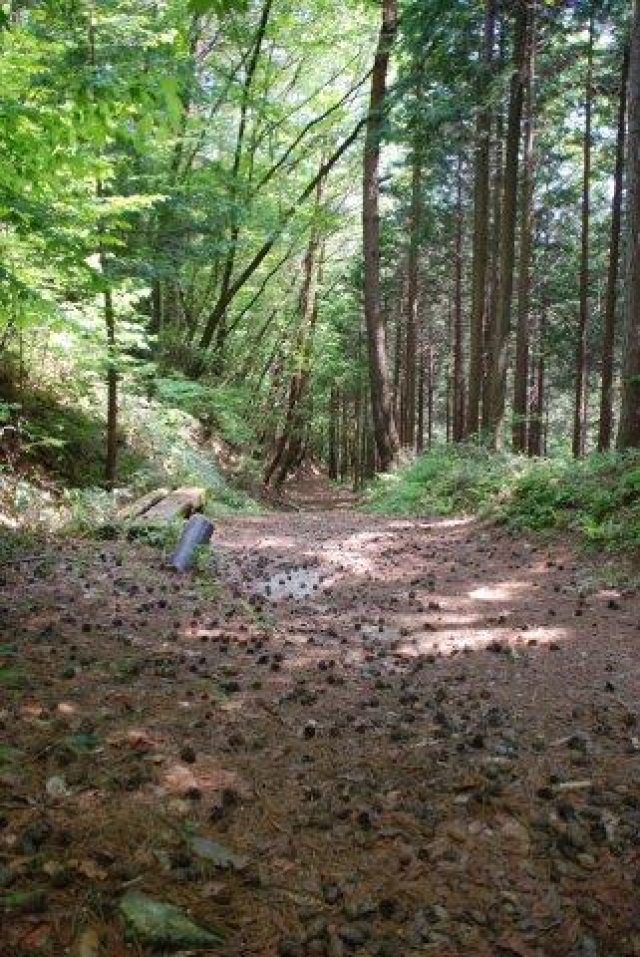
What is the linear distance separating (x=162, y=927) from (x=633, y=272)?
1052 centimetres

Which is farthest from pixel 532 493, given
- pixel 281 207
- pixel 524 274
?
pixel 281 207

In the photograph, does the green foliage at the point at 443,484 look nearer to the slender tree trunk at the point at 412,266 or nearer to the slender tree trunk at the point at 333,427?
the slender tree trunk at the point at 412,266

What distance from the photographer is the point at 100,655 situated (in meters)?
4.97

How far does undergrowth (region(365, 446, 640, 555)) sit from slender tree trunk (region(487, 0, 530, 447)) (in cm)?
128

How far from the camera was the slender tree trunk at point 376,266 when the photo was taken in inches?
695

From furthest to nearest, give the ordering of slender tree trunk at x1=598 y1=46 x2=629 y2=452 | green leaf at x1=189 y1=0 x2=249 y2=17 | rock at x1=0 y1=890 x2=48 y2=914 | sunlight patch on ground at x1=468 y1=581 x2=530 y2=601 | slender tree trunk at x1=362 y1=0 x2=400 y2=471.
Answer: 1. slender tree trunk at x1=598 y1=46 x2=629 y2=452
2. slender tree trunk at x1=362 y1=0 x2=400 y2=471
3. sunlight patch on ground at x1=468 y1=581 x2=530 y2=601
4. green leaf at x1=189 y1=0 x2=249 y2=17
5. rock at x1=0 y1=890 x2=48 y2=914

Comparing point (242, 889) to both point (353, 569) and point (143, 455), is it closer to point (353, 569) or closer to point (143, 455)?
point (353, 569)

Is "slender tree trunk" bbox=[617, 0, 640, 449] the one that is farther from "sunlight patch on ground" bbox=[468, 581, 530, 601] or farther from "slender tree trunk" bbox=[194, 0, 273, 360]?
"slender tree trunk" bbox=[194, 0, 273, 360]

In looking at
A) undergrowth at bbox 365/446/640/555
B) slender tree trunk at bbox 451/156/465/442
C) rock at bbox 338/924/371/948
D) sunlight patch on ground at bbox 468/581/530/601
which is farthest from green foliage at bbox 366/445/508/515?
rock at bbox 338/924/371/948

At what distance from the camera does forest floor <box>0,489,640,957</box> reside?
8.86ft

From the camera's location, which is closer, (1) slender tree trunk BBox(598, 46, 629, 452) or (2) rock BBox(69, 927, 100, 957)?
(2) rock BBox(69, 927, 100, 957)

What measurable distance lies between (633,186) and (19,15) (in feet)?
36.9

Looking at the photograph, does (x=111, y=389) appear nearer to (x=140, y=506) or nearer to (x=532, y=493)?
(x=140, y=506)

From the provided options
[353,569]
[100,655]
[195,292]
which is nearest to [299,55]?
[195,292]
